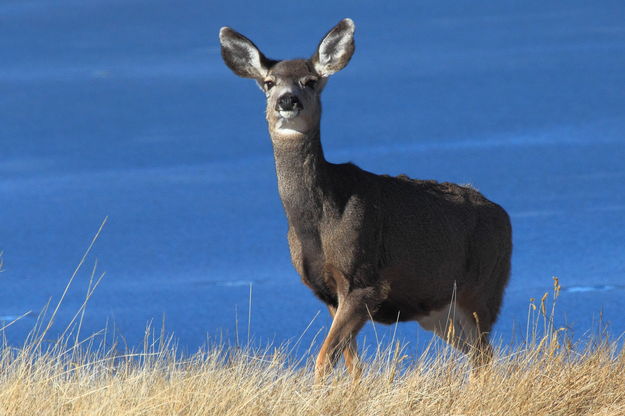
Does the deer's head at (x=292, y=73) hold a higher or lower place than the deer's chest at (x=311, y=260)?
higher

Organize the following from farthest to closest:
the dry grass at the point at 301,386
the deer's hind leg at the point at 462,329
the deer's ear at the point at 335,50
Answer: the deer's hind leg at the point at 462,329 → the deer's ear at the point at 335,50 → the dry grass at the point at 301,386

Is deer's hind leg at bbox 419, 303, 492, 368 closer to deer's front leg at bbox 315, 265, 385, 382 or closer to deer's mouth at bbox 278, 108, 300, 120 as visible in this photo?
deer's front leg at bbox 315, 265, 385, 382

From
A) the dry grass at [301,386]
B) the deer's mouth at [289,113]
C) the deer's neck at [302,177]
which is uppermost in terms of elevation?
the deer's mouth at [289,113]

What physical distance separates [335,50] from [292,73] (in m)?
0.28

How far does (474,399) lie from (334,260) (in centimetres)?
94

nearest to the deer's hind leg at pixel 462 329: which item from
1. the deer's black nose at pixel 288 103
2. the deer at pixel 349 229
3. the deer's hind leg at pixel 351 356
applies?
the deer at pixel 349 229

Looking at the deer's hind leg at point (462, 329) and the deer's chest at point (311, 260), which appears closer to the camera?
the deer's chest at point (311, 260)

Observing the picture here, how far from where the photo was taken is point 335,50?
22.6 ft

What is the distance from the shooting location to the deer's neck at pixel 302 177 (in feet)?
22.0

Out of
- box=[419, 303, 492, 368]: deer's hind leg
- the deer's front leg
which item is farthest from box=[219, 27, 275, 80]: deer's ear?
box=[419, 303, 492, 368]: deer's hind leg

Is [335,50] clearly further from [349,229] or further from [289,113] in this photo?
[349,229]

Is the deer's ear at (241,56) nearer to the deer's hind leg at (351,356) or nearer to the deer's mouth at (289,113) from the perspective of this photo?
the deer's mouth at (289,113)

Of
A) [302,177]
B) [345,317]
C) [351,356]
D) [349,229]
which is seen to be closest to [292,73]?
[302,177]

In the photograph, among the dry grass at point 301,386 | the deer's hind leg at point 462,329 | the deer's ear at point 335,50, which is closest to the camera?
the dry grass at point 301,386
